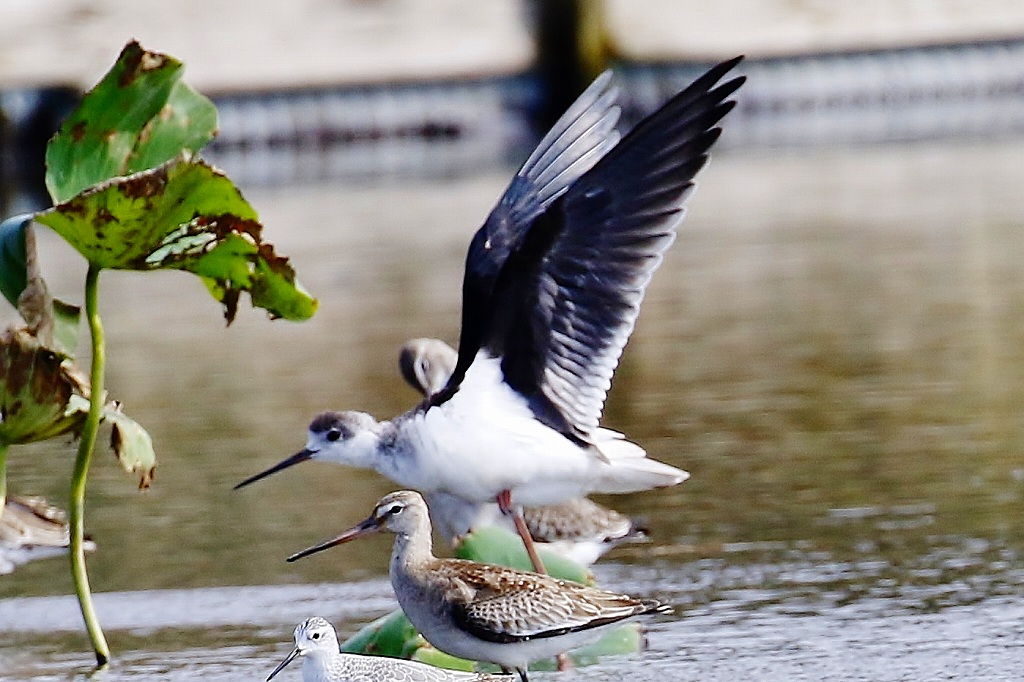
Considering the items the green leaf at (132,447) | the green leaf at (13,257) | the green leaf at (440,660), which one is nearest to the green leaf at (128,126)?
the green leaf at (13,257)

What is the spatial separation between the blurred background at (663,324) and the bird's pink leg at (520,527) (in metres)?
0.48

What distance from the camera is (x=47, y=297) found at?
605 cm

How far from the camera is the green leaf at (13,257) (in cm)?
588

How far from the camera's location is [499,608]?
5828mm

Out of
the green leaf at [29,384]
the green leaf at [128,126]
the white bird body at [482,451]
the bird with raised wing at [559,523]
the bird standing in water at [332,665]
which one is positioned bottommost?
the bird with raised wing at [559,523]

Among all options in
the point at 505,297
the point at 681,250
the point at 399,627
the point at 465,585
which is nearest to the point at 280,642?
the point at 399,627

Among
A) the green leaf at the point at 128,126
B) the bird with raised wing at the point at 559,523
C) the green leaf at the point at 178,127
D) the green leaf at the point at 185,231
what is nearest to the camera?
the green leaf at the point at 185,231

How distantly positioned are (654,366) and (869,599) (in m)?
4.77

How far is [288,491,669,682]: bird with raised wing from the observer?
580 cm

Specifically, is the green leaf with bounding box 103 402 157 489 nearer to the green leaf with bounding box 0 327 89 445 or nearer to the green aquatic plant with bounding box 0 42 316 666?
the green aquatic plant with bounding box 0 42 316 666

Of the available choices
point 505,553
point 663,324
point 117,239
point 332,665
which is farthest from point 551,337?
point 663,324

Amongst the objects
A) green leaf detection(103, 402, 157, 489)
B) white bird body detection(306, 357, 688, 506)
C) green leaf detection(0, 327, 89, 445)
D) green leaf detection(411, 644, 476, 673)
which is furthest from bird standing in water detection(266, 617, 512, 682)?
white bird body detection(306, 357, 688, 506)

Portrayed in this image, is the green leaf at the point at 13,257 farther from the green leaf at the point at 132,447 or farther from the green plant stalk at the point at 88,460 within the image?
the green leaf at the point at 132,447

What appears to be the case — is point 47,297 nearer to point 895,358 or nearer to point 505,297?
point 505,297
